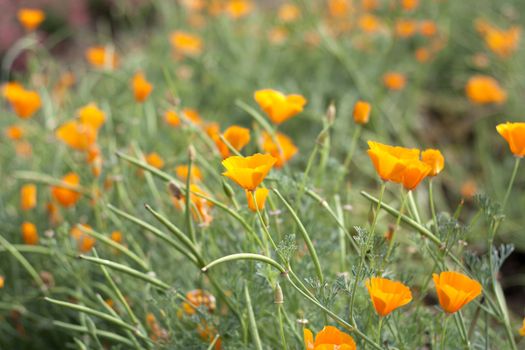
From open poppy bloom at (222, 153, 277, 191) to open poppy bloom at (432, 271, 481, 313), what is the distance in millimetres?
282

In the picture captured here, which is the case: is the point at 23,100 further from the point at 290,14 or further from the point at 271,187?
the point at 290,14

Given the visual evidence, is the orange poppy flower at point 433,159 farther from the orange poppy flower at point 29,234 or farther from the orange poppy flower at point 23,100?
the orange poppy flower at point 23,100

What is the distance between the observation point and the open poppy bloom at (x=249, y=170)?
953 mm

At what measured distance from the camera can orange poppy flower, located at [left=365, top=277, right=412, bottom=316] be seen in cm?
93

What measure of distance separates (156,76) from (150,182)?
137 cm

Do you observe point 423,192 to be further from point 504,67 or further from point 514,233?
A: point 504,67

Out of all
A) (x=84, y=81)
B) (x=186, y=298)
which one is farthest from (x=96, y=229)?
(x=84, y=81)

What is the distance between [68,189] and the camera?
161cm

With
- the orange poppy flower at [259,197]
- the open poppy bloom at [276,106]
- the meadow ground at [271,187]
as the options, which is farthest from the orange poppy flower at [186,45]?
the orange poppy flower at [259,197]

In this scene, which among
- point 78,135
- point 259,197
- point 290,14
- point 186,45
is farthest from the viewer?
point 290,14

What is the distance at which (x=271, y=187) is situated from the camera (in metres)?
Answer: 1.06

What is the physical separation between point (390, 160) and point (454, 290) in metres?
0.20

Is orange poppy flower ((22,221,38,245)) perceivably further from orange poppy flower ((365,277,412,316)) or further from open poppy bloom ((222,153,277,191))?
orange poppy flower ((365,277,412,316))

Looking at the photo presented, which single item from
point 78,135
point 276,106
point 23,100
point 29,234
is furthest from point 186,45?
point 276,106
